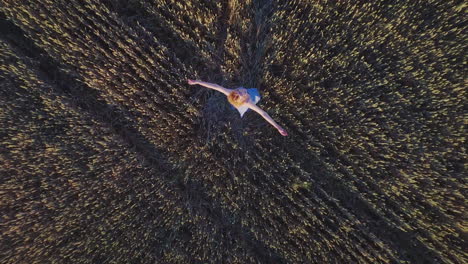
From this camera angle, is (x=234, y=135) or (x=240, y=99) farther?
(x=234, y=135)

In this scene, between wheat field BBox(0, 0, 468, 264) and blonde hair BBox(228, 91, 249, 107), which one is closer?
Result: blonde hair BBox(228, 91, 249, 107)

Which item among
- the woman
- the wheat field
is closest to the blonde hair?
the woman

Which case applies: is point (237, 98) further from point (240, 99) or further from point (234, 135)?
point (234, 135)

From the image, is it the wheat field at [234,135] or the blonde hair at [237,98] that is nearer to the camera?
the blonde hair at [237,98]

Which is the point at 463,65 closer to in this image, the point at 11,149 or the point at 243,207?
the point at 243,207

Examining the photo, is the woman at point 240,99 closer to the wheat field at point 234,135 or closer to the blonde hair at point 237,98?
the blonde hair at point 237,98

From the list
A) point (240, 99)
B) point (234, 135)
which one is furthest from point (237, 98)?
point (234, 135)

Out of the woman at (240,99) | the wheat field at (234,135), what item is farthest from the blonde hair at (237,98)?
the wheat field at (234,135)

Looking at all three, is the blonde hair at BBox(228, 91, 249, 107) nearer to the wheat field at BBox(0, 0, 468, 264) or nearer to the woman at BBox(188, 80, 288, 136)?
the woman at BBox(188, 80, 288, 136)
